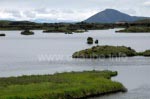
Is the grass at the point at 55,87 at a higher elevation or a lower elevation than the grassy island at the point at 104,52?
higher

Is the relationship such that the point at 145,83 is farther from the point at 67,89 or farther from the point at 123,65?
the point at 123,65

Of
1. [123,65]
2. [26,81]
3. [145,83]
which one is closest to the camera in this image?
A: [26,81]

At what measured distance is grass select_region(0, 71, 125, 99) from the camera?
58.2 metres

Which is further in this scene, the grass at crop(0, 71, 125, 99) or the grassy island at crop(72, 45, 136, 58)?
the grassy island at crop(72, 45, 136, 58)

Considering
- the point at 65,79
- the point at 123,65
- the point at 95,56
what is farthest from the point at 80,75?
the point at 95,56

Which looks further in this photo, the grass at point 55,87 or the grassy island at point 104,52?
the grassy island at point 104,52

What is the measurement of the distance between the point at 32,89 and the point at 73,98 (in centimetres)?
644

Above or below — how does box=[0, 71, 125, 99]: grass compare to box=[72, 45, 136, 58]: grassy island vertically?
above

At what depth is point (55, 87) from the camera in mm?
63781

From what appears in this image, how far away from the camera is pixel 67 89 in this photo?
206 feet

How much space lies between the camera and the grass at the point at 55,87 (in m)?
58.2

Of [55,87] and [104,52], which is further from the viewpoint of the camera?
[104,52]

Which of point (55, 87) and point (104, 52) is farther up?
point (55, 87)

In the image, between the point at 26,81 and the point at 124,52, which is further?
the point at 124,52
